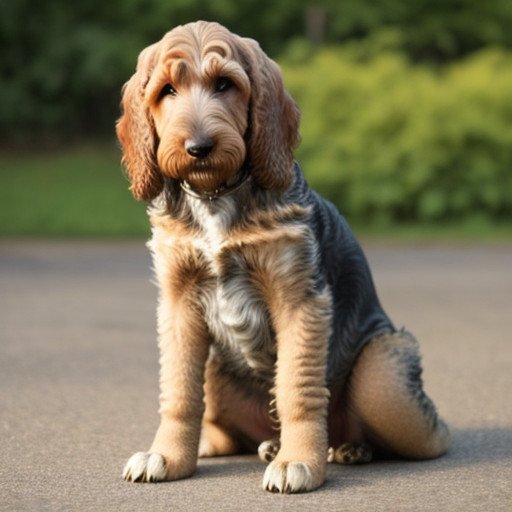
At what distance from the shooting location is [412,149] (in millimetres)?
19516

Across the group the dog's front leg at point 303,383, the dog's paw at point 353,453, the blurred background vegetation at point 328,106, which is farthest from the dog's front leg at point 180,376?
the blurred background vegetation at point 328,106

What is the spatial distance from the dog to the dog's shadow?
2.9 inches

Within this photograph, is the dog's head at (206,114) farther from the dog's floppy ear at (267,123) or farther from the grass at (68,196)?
the grass at (68,196)

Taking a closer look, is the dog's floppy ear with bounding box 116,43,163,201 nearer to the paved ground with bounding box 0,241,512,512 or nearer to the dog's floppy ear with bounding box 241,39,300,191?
the dog's floppy ear with bounding box 241,39,300,191

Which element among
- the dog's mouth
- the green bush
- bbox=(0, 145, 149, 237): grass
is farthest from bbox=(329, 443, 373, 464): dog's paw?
the green bush

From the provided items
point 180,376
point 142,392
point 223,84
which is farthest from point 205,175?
point 142,392

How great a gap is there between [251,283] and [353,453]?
995 mm

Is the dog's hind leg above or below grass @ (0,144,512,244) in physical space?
above

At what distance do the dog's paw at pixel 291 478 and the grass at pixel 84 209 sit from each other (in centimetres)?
1244

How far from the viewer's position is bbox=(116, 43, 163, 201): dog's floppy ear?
200 inches

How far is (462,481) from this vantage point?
17.5ft

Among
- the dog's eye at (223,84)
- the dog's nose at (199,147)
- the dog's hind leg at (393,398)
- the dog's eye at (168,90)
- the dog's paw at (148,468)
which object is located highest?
the dog's eye at (223,84)

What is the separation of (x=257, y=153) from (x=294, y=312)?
2.21ft

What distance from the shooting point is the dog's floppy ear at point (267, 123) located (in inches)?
199
